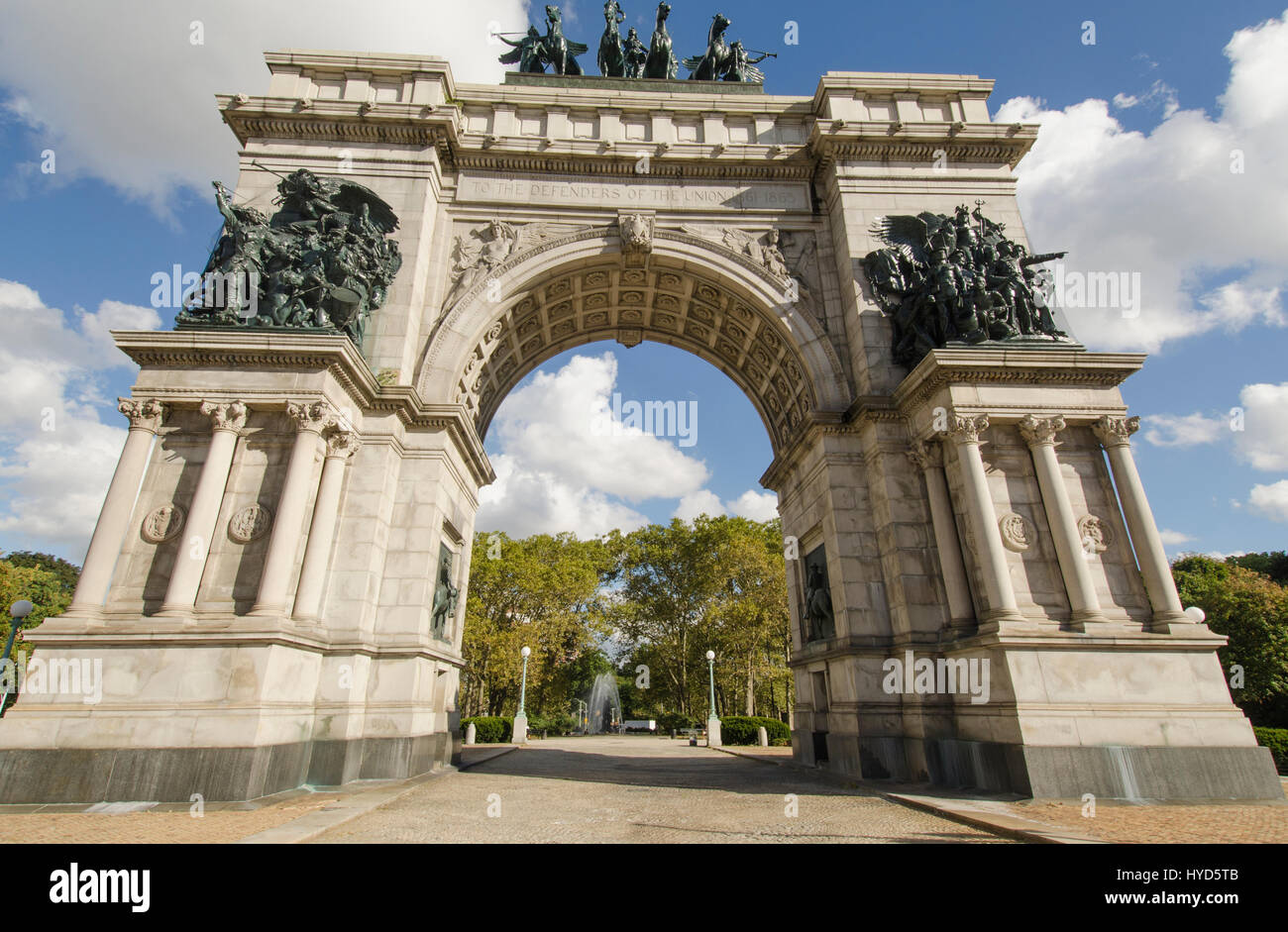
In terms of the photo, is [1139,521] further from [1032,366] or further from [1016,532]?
[1032,366]

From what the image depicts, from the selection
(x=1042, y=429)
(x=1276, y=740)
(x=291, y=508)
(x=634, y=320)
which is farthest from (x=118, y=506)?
(x=1276, y=740)

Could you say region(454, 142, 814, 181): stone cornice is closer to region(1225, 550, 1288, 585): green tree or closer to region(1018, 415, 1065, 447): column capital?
region(1018, 415, 1065, 447): column capital

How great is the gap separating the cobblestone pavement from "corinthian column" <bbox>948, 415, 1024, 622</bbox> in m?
3.20

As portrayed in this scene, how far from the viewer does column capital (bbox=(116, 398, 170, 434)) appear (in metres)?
12.2

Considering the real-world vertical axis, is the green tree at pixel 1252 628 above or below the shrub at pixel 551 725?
above

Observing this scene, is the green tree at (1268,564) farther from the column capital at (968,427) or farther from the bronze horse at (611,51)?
the bronze horse at (611,51)

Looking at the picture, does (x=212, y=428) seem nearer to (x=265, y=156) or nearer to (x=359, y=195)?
(x=359, y=195)

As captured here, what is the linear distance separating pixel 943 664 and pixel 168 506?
16387mm

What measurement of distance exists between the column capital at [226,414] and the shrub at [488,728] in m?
23.9

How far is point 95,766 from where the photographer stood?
1009 centimetres

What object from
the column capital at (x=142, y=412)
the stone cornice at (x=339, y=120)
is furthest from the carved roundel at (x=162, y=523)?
the stone cornice at (x=339, y=120)

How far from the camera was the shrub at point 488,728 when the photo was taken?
32.4 m
